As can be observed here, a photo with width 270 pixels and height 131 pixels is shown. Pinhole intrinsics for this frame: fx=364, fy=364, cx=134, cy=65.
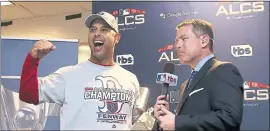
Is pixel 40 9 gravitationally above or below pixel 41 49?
above

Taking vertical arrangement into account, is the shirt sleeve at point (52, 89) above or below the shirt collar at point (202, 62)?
below

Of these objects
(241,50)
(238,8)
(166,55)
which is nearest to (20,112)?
(166,55)

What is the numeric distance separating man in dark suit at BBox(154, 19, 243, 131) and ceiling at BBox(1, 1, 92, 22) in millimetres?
2573

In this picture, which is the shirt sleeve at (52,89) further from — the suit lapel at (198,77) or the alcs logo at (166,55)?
the suit lapel at (198,77)

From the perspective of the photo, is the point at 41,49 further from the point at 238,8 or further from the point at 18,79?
the point at 238,8

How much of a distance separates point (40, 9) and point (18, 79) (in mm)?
1446

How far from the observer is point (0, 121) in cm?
313

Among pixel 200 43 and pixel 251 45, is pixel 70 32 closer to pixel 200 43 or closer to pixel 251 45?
pixel 251 45

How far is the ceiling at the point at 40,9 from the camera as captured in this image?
13.7 ft

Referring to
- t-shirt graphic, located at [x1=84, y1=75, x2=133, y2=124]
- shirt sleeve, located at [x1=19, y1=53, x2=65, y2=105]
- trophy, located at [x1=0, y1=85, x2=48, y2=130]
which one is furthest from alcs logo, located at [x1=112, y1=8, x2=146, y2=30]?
trophy, located at [x1=0, y1=85, x2=48, y2=130]

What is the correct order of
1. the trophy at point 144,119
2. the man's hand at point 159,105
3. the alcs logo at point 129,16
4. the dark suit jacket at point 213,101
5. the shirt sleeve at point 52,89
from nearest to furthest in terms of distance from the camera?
1. the dark suit jacket at point 213,101
2. the man's hand at point 159,105
3. the trophy at point 144,119
4. the shirt sleeve at point 52,89
5. the alcs logo at point 129,16

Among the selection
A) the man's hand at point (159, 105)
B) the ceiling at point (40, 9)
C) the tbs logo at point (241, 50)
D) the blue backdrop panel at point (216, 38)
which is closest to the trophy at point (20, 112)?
the blue backdrop panel at point (216, 38)

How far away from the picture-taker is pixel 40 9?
4410 mm

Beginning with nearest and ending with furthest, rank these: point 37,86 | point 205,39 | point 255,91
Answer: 1. point 205,39
2. point 37,86
3. point 255,91
